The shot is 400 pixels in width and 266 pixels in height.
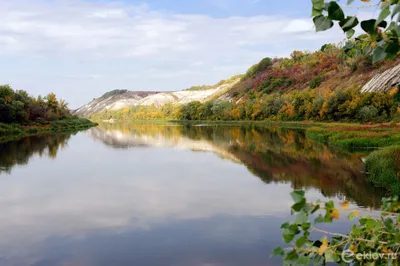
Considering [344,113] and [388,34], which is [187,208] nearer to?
[388,34]

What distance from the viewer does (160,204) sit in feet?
48.6

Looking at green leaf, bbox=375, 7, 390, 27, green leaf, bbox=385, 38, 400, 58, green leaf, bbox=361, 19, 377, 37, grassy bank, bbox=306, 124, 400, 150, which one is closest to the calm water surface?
grassy bank, bbox=306, 124, 400, 150

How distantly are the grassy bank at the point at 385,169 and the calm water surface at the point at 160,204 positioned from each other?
0.67 m

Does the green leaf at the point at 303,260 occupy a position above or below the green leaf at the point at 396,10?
below

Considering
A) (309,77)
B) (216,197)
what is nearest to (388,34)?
(216,197)

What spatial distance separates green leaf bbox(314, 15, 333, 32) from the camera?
1.83m

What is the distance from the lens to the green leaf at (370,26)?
5.93ft

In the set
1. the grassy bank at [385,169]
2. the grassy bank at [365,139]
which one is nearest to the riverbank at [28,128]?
the grassy bank at [365,139]

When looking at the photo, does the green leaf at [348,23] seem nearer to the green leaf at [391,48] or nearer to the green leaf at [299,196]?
the green leaf at [391,48]

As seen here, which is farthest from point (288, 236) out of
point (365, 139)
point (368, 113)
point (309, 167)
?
point (368, 113)

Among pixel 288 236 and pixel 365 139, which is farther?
pixel 365 139

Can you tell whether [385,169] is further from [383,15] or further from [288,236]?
[383,15]

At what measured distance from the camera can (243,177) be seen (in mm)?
20453

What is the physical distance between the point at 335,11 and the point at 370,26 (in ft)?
0.59
